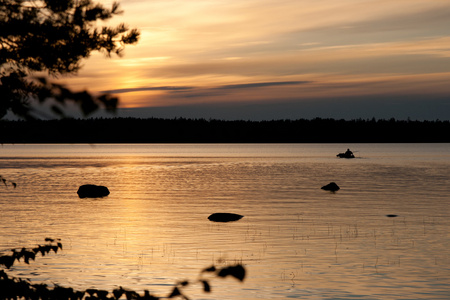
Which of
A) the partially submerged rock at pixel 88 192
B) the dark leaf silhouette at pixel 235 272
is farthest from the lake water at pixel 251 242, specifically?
the partially submerged rock at pixel 88 192

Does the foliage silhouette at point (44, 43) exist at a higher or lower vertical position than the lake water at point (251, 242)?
higher

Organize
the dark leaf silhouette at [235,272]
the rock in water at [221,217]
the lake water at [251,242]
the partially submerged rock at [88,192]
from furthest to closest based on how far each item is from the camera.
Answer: the partially submerged rock at [88,192] → the rock in water at [221,217] → the lake water at [251,242] → the dark leaf silhouette at [235,272]

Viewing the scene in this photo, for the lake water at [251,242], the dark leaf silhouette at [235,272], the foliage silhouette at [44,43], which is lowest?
the lake water at [251,242]

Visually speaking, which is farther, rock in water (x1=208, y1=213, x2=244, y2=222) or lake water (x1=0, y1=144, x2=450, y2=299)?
rock in water (x1=208, y1=213, x2=244, y2=222)

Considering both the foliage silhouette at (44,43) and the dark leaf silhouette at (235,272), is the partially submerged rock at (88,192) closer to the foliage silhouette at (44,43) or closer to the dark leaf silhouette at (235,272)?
the foliage silhouette at (44,43)

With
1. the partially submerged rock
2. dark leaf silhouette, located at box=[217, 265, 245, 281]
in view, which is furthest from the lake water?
the partially submerged rock

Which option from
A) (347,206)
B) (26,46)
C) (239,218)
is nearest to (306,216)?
(239,218)

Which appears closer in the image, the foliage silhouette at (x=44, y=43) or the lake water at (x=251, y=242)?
the foliage silhouette at (x=44, y=43)

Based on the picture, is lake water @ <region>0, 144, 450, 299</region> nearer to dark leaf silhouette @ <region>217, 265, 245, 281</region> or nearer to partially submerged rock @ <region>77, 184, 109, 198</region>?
dark leaf silhouette @ <region>217, 265, 245, 281</region>

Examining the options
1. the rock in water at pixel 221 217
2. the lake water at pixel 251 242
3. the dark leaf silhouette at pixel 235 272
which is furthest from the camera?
the rock in water at pixel 221 217

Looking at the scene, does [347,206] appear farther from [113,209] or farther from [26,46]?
[26,46]

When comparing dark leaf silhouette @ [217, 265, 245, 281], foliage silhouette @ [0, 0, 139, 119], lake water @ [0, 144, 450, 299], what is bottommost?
lake water @ [0, 144, 450, 299]

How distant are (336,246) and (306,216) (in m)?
13.1

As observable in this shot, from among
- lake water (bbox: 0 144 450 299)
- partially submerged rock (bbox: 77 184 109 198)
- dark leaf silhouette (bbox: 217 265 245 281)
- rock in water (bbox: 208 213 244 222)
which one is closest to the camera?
dark leaf silhouette (bbox: 217 265 245 281)
